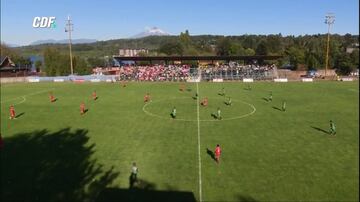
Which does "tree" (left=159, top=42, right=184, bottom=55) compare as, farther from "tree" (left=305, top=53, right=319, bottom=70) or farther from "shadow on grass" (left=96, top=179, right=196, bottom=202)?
"shadow on grass" (left=96, top=179, right=196, bottom=202)

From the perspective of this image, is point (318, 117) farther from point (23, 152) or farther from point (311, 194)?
point (23, 152)

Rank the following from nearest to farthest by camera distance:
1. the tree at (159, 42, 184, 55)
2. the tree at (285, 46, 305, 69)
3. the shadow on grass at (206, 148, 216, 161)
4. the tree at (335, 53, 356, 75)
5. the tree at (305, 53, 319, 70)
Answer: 1. the shadow on grass at (206, 148, 216, 161)
2. the tree at (335, 53, 356, 75)
3. the tree at (305, 53, 319, 70)
4. the tree at (285, 46, 305, 69)
5. the tree at (159, 42, 184, 55)

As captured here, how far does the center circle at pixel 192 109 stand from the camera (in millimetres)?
37797

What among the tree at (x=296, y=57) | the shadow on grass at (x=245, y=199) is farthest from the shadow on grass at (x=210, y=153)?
the tree at (x=296, y=57)

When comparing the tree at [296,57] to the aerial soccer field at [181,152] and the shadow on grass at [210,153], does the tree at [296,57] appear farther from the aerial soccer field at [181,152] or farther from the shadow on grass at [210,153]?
the shadow on grass at [210,153]

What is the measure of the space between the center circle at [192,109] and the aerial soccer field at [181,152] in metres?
0.12

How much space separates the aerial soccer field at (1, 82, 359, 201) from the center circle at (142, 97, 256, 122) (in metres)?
0.12

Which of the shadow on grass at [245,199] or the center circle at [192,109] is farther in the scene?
the center circle at [192,109]

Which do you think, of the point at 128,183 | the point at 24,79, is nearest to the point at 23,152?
the point at 128,183

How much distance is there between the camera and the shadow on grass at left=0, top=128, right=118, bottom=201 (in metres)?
19.1

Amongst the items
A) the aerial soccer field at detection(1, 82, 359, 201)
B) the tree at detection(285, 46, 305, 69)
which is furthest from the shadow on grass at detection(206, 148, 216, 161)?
the tree at detection(285, 46, 305, 69)

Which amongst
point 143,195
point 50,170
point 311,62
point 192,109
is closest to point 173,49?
point 311,62

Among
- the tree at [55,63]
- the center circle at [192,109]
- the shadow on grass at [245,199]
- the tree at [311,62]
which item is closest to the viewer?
the shadow on grass at [245,199]

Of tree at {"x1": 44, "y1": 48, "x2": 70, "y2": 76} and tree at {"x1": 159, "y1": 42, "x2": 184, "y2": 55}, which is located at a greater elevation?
tree at {"x1": 159, "y1": 42, "x2": 184, "y2": 55}
